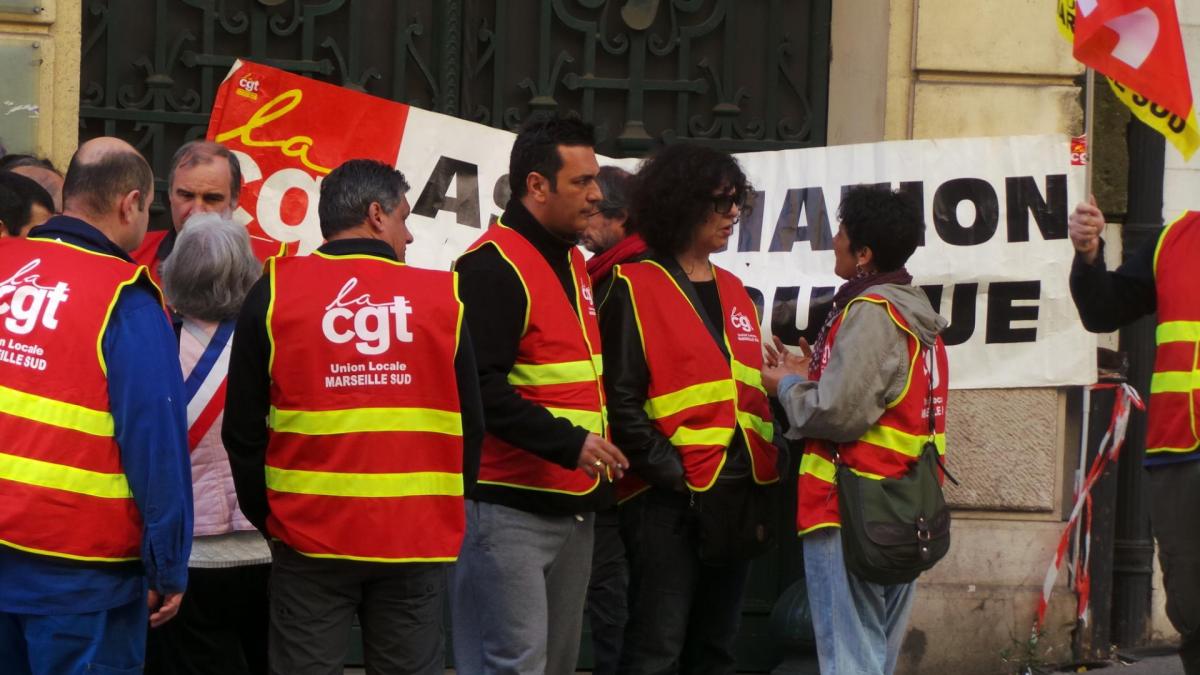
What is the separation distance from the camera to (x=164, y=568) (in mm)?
3779

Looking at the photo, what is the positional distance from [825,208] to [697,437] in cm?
204

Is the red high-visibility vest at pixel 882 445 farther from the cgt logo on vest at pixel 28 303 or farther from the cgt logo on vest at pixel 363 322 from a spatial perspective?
the cgt logo on vest at pixel 28 303

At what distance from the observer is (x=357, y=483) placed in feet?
12.8

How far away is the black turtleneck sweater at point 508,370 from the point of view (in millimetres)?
4352

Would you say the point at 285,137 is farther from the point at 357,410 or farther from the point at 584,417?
A: the point at 357,410

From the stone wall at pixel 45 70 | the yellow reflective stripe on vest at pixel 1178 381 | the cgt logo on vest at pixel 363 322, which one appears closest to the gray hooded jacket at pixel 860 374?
the yellow reflective stripe on vest at pixel 1178 381

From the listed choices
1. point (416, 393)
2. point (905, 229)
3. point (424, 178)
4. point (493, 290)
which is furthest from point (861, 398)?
point (424, 178)

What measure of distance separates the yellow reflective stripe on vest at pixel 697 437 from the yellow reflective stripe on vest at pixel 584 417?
1.41 ft

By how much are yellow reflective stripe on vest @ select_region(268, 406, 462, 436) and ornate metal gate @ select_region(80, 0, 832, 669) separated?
10.1ft

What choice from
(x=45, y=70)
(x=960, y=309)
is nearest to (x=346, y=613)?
(x=45, y=70)

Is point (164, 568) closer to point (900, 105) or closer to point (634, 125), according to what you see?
point (634, 125)

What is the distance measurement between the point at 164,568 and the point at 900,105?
4196 mm

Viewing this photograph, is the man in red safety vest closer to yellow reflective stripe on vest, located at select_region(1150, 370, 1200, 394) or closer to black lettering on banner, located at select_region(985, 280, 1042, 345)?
yellow reflective stripe on vest, located at select_region(1150, 370, 1200, 394)

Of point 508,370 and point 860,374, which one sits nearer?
point 508,370
